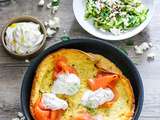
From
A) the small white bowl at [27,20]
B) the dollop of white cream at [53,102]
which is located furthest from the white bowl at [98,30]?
the dollop of white cream at [53,102]

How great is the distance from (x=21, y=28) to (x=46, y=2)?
0.14 metres

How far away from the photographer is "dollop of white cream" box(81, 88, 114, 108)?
65.5 inches

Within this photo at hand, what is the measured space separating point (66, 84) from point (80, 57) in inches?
3.6

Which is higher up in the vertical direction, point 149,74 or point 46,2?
point 46,2

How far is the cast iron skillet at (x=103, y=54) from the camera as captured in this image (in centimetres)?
166

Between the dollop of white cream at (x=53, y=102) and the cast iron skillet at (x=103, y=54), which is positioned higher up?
the cast iron skillet at (x=103, y=54)

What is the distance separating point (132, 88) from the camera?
1694mm

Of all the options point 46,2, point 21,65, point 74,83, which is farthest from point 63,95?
point 46,2

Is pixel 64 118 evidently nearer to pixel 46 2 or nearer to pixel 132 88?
pixel 132 88

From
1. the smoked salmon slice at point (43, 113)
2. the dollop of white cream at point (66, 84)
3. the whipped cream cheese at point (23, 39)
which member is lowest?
the smoked salmon slice at point (43, 113)

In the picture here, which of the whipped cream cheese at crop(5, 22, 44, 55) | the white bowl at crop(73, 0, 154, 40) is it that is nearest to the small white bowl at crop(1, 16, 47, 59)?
the whipped cream cheese at crop(5, 22, 44, 55)

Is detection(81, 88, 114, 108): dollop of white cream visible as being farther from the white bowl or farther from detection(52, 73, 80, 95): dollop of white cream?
the white bowl

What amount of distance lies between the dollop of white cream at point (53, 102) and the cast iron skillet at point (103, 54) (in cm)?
6

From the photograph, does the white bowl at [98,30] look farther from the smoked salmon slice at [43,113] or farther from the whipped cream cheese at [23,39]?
the smoked salmon slice at [43,113]
